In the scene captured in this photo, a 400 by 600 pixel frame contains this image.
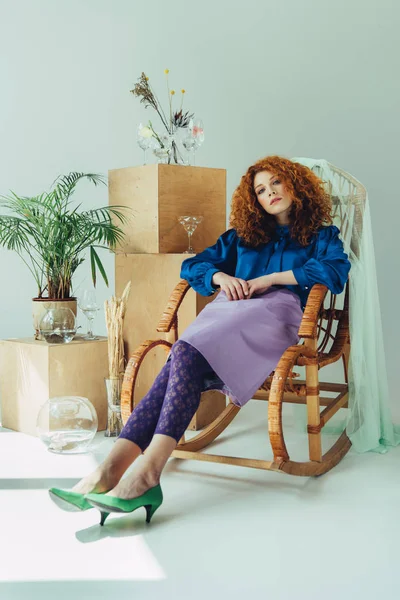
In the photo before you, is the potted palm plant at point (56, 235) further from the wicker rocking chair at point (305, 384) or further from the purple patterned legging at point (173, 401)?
the purple patterned legging at point (173, 401)

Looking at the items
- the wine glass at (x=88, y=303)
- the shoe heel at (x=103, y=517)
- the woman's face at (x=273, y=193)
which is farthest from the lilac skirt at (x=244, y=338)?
the wine glass at (x=88, y=303)

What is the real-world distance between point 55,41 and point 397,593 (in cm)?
541

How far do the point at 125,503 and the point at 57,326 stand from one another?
1498mm

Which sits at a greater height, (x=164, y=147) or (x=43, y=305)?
(x=164, y=147)

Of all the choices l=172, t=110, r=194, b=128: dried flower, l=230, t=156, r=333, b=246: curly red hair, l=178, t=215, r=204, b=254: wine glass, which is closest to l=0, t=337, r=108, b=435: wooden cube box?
l=178, t=215, r=204, b=254: wine glass

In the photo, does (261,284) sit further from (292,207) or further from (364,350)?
(364,350)

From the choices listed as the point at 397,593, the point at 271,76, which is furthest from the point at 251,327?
the point at 271,76

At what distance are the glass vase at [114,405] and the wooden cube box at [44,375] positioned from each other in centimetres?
16

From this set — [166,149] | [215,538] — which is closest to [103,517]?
[215,538]

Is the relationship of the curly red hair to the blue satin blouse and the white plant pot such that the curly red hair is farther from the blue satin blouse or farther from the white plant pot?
the white plant pot

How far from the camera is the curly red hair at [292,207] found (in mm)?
3232

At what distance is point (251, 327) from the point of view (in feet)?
9.69

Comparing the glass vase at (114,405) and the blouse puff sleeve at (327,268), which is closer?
the blouse puff sleeve at (327,268)

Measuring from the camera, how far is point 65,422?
9.96 feet
